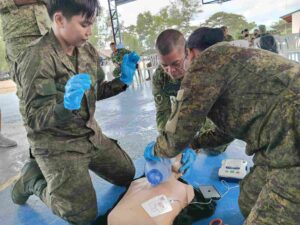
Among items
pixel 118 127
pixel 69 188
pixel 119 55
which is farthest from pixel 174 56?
pixel 118 127

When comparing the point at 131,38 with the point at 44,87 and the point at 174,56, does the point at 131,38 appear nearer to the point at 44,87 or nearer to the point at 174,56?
the point at 174,56

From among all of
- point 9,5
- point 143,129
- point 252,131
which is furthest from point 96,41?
point 252,131

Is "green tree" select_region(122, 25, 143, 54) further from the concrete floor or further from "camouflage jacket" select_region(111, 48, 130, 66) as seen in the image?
"camouflage jacket" select_region(111, 48, 130, 66)

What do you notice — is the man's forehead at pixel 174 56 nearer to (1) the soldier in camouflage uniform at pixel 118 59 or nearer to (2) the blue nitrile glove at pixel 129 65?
(2) the blue nitrile glove at pixel 129 65

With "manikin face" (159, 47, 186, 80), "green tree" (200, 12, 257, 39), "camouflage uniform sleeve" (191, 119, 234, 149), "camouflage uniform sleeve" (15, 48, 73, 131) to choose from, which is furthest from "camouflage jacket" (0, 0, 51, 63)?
"green tree" (200, 12, 257, 39)

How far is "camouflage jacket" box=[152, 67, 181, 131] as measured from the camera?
239 centimetres

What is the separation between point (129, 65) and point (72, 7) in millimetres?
682

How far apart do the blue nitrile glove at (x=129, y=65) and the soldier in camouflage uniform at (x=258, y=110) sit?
2.60ft

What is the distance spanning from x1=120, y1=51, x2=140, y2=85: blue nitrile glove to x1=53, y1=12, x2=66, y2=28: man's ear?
0.59 m

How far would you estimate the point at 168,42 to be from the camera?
6.30ft

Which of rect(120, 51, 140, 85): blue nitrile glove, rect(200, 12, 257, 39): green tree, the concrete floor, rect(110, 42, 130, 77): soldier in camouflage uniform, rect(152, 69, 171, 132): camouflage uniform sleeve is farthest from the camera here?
rect(200, 12, 257, 39): green tree

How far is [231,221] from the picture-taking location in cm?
170

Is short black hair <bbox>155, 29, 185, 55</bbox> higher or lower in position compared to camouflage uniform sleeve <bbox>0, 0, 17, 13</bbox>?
lower

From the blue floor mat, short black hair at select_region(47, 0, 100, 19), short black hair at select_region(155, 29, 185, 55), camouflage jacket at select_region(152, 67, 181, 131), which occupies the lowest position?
the blue floor mat
